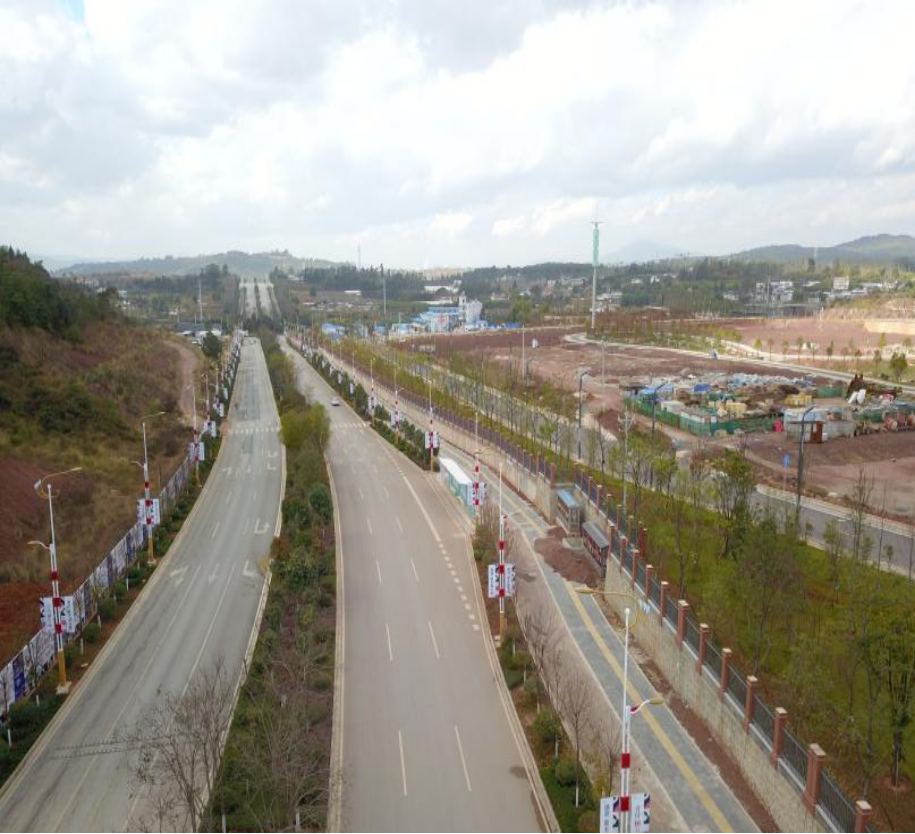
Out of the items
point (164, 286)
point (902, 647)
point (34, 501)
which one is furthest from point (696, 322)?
point (164, 286)

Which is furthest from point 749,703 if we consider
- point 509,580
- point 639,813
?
point 509,580

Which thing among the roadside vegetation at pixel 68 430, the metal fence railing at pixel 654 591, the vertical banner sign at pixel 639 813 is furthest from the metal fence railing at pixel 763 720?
the roadside vegetation at pixel 68 430

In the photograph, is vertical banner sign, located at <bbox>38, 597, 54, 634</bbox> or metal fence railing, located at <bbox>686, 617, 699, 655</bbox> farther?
vertical banner sign, located at <bbox>38, 597, 54, 634</bbox>

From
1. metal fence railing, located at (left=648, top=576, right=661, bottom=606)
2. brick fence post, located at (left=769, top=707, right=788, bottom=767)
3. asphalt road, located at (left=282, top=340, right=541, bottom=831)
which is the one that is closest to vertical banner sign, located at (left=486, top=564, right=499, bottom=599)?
asphalt road, located at (left=282, top=340, right=541, bottom=831)

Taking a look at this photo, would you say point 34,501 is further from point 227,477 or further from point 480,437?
point 480,437

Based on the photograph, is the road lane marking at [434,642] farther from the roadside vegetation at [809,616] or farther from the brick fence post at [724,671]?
the brick fence post at [724,671]

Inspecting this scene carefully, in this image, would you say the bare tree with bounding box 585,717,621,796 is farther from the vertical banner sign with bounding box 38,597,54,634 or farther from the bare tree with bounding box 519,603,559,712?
the vertical banner sign with bounding box 38,597,54,634
